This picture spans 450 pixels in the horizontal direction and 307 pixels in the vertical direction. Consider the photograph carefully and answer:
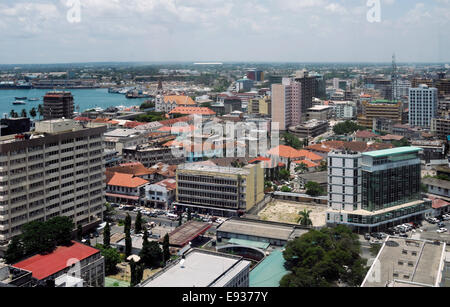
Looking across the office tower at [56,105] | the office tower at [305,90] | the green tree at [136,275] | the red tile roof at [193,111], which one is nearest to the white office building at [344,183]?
the green tree at [136,275]

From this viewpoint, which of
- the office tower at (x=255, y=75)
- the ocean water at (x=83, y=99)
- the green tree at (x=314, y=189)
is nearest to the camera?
the green tree at (x=314, y=189)

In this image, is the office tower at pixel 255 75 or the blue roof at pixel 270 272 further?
the office tower at pixel 255 75


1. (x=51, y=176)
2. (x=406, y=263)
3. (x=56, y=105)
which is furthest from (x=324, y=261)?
(x=56, y=105)

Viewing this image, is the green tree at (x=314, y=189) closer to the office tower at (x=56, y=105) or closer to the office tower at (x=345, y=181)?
the office tower at (x=345, y=181)

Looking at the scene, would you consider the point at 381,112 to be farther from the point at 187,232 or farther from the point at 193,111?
the point at 187,232

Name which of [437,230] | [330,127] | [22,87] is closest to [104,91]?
[22,87]

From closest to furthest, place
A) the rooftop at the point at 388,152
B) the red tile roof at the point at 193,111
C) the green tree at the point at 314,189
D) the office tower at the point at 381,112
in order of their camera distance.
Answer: the rooftop at the point at 388,152
the green tree at the point at 314,189
the office tower at the point at 381,112
the red tile roof at the point at 193,111

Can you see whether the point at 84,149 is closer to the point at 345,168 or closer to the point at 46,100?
the point at 345,168
